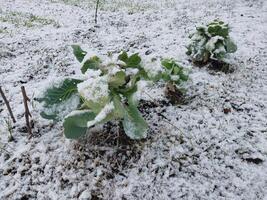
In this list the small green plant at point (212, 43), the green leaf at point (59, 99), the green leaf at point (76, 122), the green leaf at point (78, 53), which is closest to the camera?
the green leaf at point (76, 122)

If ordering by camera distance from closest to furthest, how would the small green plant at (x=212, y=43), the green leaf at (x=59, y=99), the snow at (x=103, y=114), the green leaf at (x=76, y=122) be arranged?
the snow at (x=103, y=114), the green leaf at (x=76, y=122), the green leaf at (x=59, y=99), the small green plant at (x=212, y=43)

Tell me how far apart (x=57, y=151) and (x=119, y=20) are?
4452mm

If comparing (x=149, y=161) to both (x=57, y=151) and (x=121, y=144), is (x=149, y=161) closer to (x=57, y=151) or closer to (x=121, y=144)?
(x=121, y=144)

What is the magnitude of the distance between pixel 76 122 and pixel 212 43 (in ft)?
6.40

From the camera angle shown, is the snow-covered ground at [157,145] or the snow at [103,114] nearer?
the snow at [103,114]

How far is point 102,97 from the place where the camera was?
2131 mm

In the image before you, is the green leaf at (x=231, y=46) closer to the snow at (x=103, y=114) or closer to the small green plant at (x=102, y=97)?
the small green plant at (x=102, y=97)

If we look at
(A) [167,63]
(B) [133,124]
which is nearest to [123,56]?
(B) [133,124]

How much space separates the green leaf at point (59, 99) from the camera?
2.38 meters

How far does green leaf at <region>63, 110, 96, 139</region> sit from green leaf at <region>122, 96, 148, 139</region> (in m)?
0.24

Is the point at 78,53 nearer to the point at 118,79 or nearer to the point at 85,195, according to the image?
the point at 118,79

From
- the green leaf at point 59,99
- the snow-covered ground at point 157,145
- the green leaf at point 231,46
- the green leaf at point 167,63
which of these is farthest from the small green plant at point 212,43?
the green leaf at point 59,99

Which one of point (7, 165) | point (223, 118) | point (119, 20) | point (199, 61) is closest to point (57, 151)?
point (7, 165)

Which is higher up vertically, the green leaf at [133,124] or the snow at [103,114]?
the snow at [103,114]
